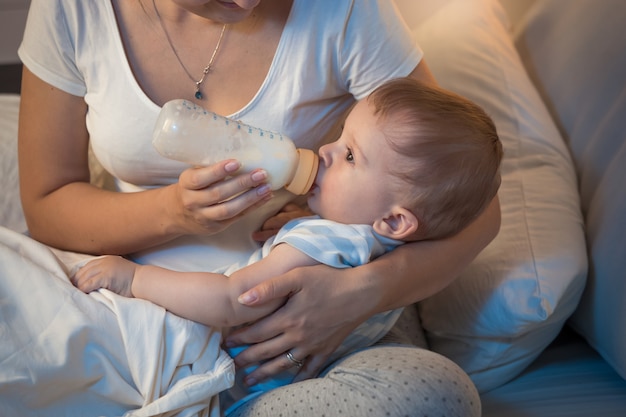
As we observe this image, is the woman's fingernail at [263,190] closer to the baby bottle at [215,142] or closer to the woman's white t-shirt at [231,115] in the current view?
the baby bottle at [215,142]

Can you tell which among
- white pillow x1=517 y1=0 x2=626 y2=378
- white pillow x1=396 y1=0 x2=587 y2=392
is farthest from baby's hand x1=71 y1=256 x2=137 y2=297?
white pillow x1=517 y1=0 x2=626 y2=378

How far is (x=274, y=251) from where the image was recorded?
1.10 m

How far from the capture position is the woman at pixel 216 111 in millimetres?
1096

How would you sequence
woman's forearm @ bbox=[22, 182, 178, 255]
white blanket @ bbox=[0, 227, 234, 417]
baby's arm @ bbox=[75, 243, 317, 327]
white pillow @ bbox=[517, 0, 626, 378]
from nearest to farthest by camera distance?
white blanket @ bbox=[0, 227, 234, 417]
baby's arm @ bbox=[75, 243, 317, 327]
woman's forearm @ bbox=[22, 182, 178, 255]
white pillow @ bbox=[517, 0, 626, 378]

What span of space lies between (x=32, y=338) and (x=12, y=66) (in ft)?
4.81

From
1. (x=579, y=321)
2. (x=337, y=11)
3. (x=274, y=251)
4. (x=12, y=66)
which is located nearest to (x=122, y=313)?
(x=274, y=251)

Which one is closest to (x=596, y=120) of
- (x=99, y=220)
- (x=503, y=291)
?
(x=503, y=291)

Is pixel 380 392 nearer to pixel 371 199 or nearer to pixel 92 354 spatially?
pixel 371 199

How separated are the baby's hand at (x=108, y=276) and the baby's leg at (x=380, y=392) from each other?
0.85 feet

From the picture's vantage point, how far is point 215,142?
1.00m

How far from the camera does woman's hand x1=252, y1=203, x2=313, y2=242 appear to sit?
49.3 inches

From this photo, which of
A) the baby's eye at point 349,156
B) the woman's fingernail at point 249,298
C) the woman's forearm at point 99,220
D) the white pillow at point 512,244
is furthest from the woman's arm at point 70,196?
the white pillow at point 512,244

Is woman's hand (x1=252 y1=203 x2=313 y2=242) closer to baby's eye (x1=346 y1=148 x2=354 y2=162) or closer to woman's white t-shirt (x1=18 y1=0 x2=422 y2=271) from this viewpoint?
woman's white t-shirt (x1=18 y1=0 x2=422 y2=271)

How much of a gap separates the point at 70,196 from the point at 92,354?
0.35 meters
